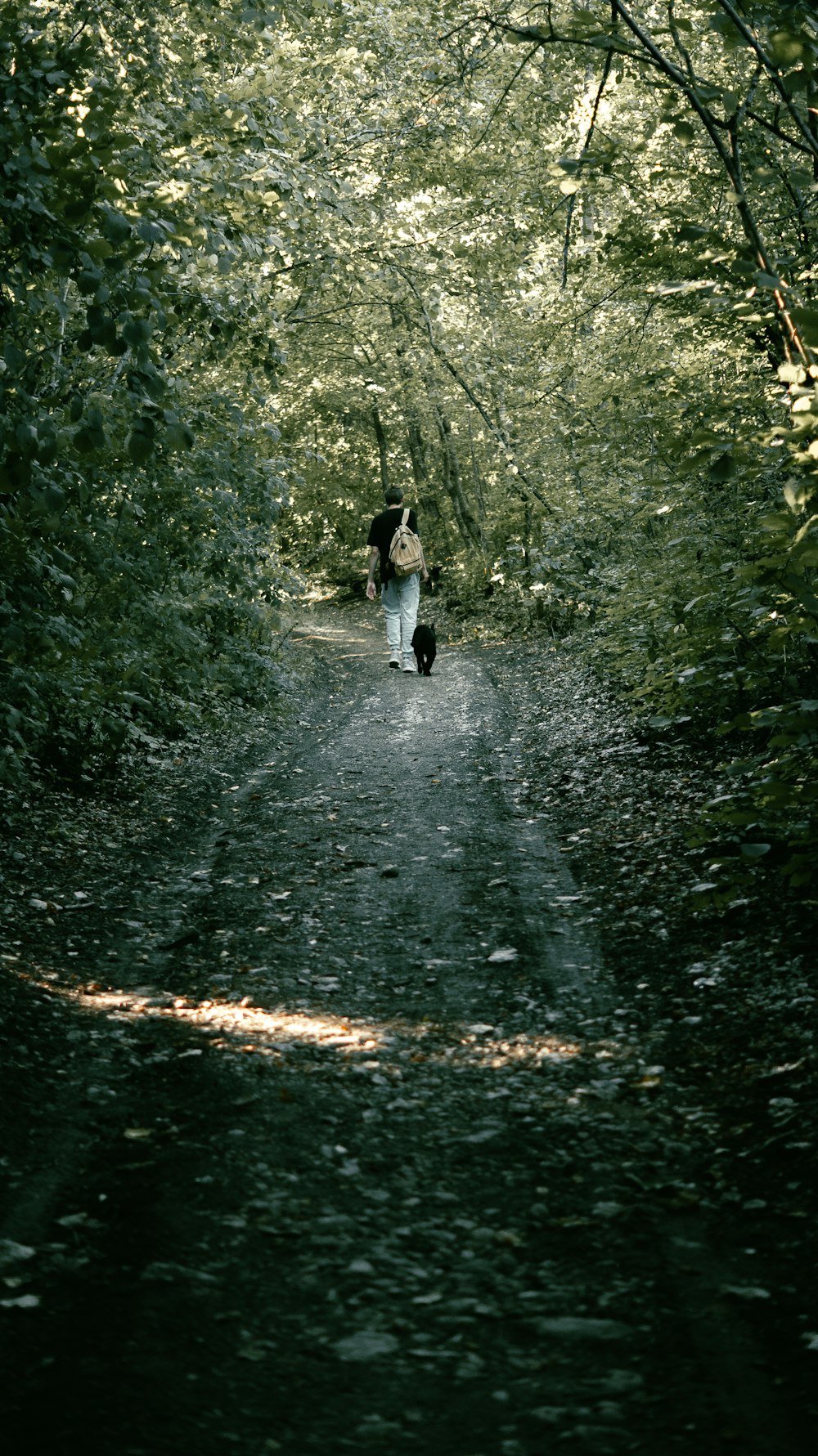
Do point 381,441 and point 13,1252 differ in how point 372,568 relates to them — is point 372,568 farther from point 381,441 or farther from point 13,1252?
point 381,441

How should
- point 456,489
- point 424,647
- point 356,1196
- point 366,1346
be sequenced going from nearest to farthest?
point 366,1346
point 356,1196
point 424,647
point 456,489

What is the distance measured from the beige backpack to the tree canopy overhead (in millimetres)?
1654


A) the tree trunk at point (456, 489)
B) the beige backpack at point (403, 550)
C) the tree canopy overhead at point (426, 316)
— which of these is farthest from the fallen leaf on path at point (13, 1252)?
the tree trunk at point (456, 489)

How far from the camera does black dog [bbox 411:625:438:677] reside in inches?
648

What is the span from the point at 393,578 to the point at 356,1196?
41.5 ft

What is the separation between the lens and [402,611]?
16625 mm

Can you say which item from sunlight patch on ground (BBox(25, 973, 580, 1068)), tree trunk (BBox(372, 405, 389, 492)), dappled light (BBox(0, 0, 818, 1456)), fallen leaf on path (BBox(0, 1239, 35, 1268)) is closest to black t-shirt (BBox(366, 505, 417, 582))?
dappled light (BBox(0, 0, 818, 1456))

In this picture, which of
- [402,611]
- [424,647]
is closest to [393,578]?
[402,611]

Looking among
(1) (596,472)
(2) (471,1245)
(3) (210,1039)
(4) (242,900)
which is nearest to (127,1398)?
(2) (471,1245)

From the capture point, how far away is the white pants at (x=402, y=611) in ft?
52.5

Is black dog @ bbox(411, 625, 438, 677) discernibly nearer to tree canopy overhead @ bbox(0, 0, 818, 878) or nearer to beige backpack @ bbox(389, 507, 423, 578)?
beige backpack @ bbox(389, 507, 423, 578)

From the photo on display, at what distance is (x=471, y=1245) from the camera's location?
10.8 ft

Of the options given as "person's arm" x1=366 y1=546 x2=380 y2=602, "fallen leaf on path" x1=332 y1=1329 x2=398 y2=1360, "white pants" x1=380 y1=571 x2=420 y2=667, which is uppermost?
"person's arm" x1=366 y1=546 x2=380 y2=602

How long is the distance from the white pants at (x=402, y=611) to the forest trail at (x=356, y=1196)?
375 inches
